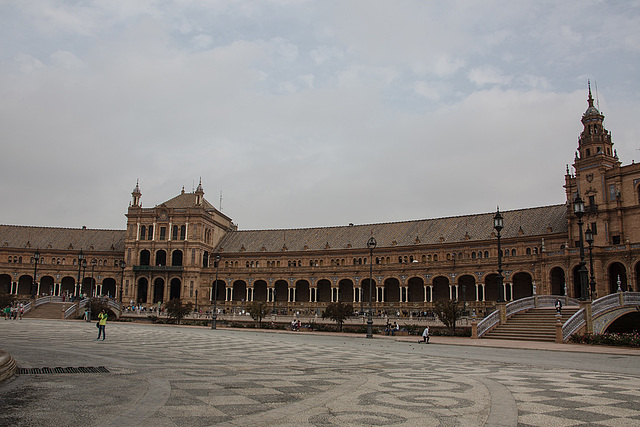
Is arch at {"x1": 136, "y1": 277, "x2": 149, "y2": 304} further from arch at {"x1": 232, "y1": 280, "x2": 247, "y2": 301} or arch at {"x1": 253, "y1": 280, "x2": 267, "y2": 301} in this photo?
arch at {"x1": 253, "y1": 280, "x2": 267, "y2": 301}

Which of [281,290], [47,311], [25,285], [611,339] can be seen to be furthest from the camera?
[25,285]

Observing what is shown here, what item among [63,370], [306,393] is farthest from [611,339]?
[63,370]

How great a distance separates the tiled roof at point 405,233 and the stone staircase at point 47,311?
36453 millimetres

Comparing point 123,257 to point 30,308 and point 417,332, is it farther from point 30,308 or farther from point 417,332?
point 417,332

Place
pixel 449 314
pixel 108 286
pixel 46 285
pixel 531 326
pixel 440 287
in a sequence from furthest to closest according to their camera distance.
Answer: pixel 108 286
pixel 46 285
pixel 440 287
pixel 449 314
pixel 531 326

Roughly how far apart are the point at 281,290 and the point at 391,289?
19.5m

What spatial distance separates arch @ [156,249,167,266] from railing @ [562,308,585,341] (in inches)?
2958

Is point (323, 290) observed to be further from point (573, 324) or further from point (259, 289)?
point (573, 324)

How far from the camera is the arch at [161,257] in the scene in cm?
9469

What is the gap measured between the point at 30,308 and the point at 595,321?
5853cm

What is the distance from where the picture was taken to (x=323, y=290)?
87625mm

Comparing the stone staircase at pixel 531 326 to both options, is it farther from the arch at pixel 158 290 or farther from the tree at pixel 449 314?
the arch at pixel 158 290

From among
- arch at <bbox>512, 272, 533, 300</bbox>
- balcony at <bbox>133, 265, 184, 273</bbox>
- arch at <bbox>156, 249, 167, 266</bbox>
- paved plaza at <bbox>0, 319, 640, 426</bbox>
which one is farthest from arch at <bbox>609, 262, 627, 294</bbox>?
arch at <bbox>156, 249, 167, 266</bbox>

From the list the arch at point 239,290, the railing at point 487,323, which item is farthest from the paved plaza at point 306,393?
the arch at point 239,290
